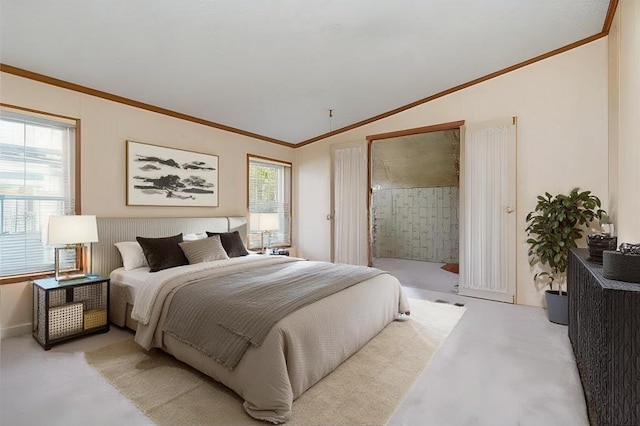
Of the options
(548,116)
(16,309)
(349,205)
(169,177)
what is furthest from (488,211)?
(16,309)

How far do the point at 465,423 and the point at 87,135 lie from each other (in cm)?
429

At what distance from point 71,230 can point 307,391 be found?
2.58 metres

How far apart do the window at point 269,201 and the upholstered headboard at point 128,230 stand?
80 centimetres

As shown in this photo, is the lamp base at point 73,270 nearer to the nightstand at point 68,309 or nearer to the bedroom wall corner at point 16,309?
the nightstand at point 68,309

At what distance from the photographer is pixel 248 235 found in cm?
529

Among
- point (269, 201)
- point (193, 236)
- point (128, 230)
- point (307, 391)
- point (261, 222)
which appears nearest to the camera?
point (307, 391)

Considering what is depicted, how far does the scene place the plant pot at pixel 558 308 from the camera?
11.3ft

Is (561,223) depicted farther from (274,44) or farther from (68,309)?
(68,309)

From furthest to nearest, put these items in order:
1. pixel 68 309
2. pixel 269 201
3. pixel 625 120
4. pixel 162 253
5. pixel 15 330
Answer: pixel 269 201
pixel 162 253
pixel 15 330
pixel 68 309
pixel 625 120

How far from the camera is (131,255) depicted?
11.5ft

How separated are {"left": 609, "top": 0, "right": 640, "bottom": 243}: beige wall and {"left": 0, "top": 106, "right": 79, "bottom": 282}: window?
16.6 feet

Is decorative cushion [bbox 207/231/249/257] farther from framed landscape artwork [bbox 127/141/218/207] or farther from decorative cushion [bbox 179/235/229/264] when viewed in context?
framed landscape artwork [bbox 127/141/218/207]

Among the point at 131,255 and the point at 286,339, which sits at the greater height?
the point at 131,255

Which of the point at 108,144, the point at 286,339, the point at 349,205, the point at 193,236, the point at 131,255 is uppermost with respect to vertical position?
the point at 108,144
